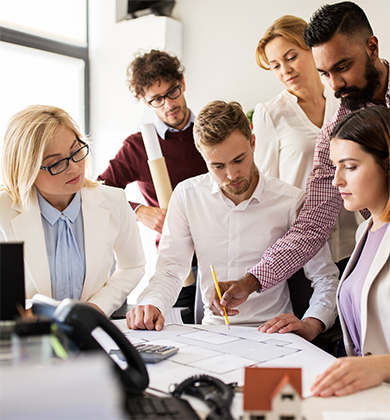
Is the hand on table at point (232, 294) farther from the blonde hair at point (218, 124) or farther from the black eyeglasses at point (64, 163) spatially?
Answer: the black eyeglasses at point (64, 163)

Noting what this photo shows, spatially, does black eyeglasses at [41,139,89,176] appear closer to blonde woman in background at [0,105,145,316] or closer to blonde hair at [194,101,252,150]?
blonde woman in background at [0,105,145,316]

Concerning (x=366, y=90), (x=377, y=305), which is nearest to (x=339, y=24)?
(x=366, y=90)

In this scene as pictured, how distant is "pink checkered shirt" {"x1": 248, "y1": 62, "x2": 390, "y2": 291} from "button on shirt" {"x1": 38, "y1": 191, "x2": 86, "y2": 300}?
0.72m

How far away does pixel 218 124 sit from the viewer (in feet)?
6.31

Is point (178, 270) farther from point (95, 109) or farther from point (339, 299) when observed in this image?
point (95, 109)

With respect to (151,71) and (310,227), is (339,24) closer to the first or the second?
(310,227)

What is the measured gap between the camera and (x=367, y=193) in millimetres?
1532

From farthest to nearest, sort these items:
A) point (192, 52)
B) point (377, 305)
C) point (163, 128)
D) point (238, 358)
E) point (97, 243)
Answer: point (192, 52) → point (163, 128) → point (97, 243) → point (377, 305) → point (238, 358)

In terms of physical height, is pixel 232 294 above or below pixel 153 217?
below

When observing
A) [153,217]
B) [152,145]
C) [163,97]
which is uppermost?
[163,97]

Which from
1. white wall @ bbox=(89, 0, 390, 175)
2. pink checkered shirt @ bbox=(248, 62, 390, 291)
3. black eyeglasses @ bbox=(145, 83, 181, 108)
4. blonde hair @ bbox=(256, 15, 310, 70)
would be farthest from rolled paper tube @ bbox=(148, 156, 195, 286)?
white wall @ bbox=(89, 0, 390, 175)

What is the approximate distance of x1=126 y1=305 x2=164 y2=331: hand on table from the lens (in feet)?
5.31

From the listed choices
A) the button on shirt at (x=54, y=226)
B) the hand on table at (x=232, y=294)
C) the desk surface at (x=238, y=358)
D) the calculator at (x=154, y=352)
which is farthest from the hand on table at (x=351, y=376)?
the button on shirt at (x=54, y=226)

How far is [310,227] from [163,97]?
116cm
